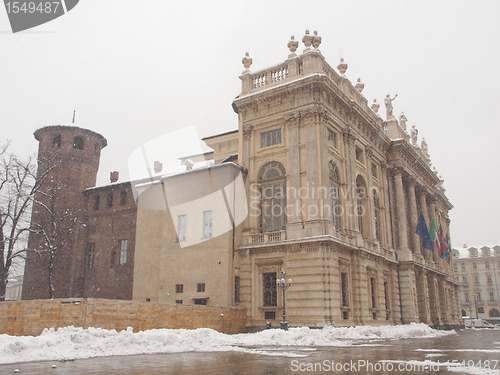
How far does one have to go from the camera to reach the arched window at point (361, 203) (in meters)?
37.2

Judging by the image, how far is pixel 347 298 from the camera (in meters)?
31.2

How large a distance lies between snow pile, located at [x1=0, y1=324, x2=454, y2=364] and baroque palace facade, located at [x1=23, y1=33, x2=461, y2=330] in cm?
718

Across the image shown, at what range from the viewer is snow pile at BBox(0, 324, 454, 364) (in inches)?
539

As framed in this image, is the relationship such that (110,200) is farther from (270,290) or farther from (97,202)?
(270,290)

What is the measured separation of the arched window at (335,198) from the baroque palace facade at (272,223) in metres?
0.13

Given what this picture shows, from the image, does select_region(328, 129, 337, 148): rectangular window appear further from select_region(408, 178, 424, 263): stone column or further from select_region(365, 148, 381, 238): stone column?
select_region(408, 178, 424, 263): stone column

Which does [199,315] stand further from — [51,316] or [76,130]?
[76,130]

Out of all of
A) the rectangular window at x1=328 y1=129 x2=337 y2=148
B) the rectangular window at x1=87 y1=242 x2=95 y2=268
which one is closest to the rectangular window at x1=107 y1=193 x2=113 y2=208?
the rectangular window at x1=87 y1=242 x2=95 y2=268

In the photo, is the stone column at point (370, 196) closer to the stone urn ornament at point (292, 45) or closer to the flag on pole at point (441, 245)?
the stone urn ornament at point (292, 45)

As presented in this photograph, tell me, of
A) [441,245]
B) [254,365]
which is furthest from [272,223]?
[441,245]

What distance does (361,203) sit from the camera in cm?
3797

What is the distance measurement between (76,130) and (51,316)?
28945 mm

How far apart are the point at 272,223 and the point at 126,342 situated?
1742cm

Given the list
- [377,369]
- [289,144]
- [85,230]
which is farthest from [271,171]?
[377,369]
